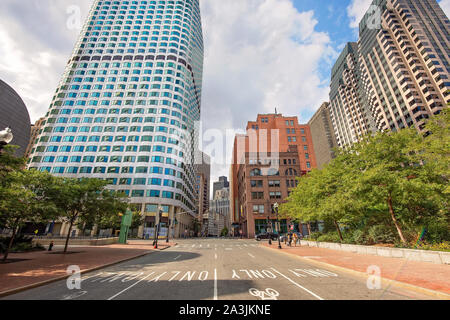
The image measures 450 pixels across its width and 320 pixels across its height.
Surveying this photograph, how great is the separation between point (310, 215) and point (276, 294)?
2157 cm

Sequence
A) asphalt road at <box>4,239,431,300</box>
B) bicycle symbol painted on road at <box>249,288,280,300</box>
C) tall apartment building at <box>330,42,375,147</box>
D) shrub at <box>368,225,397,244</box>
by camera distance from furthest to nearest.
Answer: tall apartment building at <box>330,42,375,147</box> < shrub at <box>368,225,397,244</box> < asphalt road at <box>4,239,431,300</box> < bicycle symbol painted on road at <box>249,288,280,300</box>

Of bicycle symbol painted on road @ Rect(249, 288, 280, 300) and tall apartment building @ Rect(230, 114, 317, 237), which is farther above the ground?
tall apartment building @ Rect(230, 114, 317, 237)

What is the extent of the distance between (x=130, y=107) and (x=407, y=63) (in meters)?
108

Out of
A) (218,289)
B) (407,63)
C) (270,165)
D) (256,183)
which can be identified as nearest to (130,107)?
(256,183)

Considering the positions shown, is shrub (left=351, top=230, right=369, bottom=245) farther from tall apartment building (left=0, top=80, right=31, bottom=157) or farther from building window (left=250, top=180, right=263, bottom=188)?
tall apartment building (left=0, top=80, right=31, bottom=157)

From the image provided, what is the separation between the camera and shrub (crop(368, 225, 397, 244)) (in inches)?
709

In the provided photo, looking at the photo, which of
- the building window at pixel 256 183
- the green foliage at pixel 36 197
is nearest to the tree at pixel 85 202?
the green foliage at pixel 36 197

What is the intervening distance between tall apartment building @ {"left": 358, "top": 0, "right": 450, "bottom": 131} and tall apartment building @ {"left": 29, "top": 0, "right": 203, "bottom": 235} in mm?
83306

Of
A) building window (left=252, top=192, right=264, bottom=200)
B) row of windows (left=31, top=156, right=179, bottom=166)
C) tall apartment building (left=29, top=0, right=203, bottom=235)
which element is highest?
tall apartment building (left=29, top=0, right=203, bottom=235)

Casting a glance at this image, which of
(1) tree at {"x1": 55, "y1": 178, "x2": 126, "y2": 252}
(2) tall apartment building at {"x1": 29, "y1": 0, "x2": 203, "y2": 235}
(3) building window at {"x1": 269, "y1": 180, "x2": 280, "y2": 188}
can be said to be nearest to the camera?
(1) tree at {"x1": 55, "y1": 178, "x2": 126, "y2": 252}

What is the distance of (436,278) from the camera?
25.8 feet

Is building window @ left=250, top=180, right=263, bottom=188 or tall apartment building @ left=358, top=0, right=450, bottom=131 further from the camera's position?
tall apartment building @ left=358, top=0, right=450, bottom=131

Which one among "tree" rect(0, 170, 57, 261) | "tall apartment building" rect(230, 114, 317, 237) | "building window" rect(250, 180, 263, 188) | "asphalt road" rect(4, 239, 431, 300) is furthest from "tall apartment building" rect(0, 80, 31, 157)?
"asphalt road" rect(4, 239, 431, 300)
